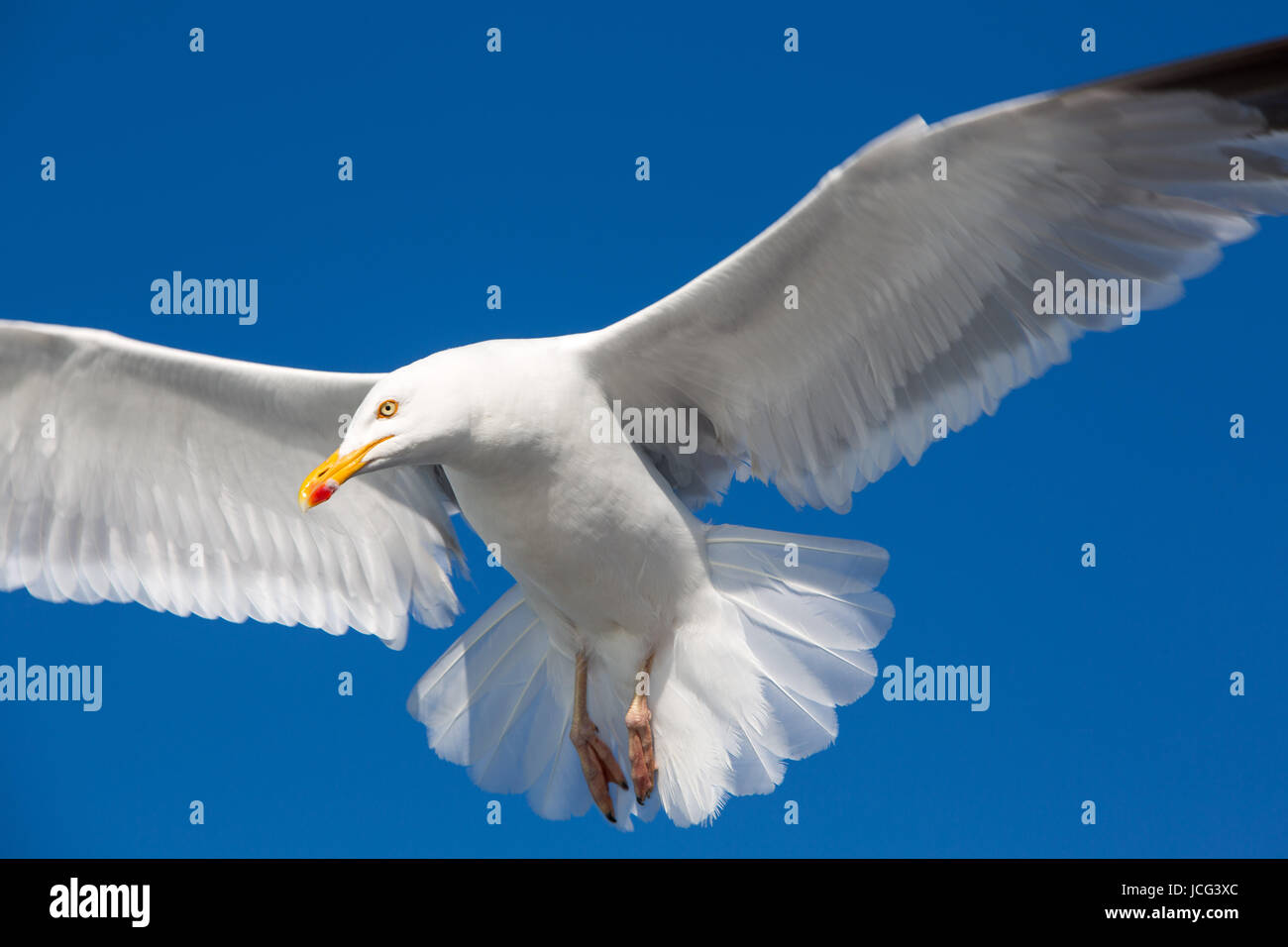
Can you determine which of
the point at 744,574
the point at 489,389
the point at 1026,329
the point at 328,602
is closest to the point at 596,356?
the point at 489,389

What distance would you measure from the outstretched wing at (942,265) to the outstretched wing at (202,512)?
1165 mm

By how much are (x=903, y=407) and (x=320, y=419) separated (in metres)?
2.01

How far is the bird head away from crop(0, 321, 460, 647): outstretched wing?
0.85m

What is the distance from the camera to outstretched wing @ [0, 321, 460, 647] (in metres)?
5.21

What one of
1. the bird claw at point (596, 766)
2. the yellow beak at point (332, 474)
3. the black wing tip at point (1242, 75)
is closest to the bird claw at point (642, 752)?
the bird claw at point (596, 766)

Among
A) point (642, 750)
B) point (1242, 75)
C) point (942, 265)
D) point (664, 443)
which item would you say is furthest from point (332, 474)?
point (1242, 75)

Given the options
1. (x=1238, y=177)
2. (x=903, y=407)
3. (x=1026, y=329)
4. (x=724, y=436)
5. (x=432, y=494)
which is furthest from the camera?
(x=432, y=494)

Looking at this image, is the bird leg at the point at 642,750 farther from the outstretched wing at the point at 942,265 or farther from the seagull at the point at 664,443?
the outstretched wing at the point at 942,265

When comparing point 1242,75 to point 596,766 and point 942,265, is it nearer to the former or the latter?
point 942,265

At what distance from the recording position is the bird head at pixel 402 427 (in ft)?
14.0

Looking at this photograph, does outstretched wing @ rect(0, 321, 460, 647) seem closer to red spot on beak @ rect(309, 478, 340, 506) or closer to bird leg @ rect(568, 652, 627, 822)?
bird leg @ rect(568, 652, 627, 822)

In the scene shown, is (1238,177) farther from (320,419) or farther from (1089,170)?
(320,419)

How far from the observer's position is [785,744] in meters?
4.73

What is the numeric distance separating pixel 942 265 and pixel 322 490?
1878mm
